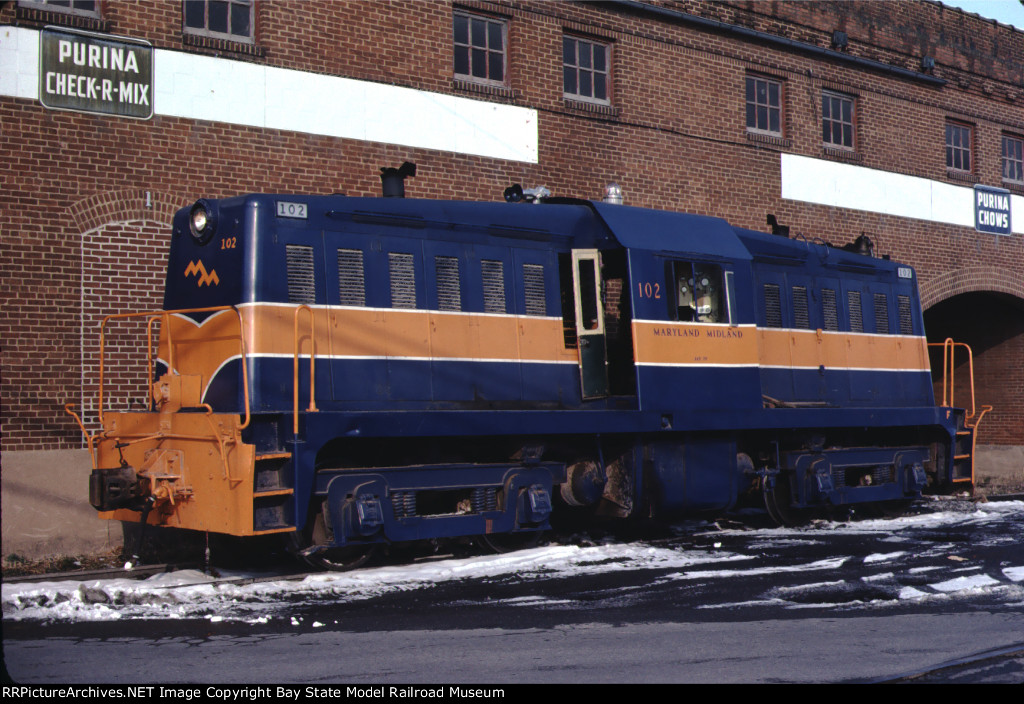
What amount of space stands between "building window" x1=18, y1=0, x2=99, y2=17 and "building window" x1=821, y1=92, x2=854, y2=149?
11.8m

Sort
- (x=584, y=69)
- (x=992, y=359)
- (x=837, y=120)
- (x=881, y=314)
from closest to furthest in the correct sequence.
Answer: (x=881, y=314)
(x=584, y=69)
(x=837, y=120)
(x=992, y=359)

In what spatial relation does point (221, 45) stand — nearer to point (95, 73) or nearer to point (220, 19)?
point (220, 19)

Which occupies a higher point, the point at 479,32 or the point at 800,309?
the point at 479,32

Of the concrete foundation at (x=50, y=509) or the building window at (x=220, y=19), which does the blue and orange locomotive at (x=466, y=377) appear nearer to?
the concrete foundation at (x=50, y=509)

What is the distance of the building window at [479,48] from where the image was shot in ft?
48.1

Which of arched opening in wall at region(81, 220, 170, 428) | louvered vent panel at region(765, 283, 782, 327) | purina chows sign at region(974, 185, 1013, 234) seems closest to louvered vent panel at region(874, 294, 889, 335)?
louvered vent panel at region(765, 283, 782, 327)

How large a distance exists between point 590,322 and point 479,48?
5.12 m

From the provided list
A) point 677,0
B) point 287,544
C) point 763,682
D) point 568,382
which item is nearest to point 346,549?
point 287,544

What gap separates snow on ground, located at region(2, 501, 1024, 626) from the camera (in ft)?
25.6

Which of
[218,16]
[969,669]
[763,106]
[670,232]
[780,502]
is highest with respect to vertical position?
[763,106]

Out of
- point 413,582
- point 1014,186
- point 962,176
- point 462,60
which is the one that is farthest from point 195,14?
point 1014,186

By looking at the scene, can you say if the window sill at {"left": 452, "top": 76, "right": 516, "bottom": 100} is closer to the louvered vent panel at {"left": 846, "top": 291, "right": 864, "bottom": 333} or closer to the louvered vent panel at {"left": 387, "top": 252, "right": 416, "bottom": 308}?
the louvered vent panel at {"left": 387, "top": 252, "right": 416, "bottom": 308}

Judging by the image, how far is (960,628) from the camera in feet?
23.2

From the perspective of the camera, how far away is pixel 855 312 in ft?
47.5
